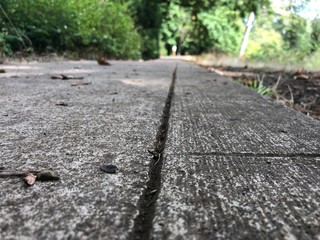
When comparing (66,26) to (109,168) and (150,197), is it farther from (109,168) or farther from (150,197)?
(150,197)

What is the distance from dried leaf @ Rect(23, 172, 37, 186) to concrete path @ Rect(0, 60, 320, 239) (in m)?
0.02

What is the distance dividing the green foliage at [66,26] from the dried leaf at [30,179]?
426cm

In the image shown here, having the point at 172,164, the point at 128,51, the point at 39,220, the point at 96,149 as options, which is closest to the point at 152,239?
the point at 39,220

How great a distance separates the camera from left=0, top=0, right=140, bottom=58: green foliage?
18.9ft

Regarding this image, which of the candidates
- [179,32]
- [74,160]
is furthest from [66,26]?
[179,32]

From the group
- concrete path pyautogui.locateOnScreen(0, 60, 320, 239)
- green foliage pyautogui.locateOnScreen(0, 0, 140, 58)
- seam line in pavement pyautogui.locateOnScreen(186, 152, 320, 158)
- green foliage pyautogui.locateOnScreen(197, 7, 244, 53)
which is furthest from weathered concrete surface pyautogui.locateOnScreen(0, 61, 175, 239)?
green foliage pyautogui.locateOnScreen(197, 7, 244, 53)

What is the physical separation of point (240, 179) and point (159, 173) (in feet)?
0.67

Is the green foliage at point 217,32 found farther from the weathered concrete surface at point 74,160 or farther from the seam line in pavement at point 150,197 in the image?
the seam line in pavement at point 150,197

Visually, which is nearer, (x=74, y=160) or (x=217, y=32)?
(x=74, y=160)

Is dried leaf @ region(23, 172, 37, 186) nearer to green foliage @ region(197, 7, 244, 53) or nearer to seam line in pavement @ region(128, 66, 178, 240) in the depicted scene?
seam line in pavement @ region(128, 66, 178, 240)

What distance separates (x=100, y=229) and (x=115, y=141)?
1.85ft

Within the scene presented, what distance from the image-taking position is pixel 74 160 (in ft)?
3.27

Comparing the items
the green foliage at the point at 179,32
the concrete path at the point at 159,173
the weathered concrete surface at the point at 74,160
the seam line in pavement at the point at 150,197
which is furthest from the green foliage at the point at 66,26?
the green foliage at the point at 179,32

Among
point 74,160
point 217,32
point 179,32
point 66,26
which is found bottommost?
point 179,32
